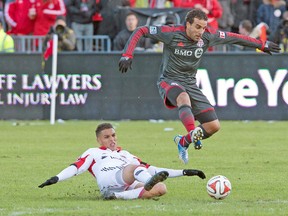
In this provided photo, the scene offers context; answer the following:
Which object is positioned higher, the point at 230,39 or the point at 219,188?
the point at 230,39

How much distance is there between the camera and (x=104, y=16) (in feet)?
79.9

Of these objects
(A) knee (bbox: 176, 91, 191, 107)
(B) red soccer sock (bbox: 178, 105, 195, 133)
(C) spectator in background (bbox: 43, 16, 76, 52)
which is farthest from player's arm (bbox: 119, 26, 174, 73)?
(C) spectator in background (bbox: 43, 16, 76, 52)

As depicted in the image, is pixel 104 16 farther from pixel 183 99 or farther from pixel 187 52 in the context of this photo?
pixel 183 99

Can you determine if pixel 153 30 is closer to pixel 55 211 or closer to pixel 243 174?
pixel 243 174

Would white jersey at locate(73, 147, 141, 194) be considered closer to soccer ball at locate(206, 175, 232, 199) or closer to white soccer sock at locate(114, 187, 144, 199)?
white soccer sock at locate(114, 187, 144, 199)

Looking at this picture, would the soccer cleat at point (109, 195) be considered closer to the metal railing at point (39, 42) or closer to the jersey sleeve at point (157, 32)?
the jersey sleeve at point (157, 32)

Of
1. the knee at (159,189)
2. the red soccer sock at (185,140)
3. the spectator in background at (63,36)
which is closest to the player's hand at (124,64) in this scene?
the red soccer sock at (185,140)

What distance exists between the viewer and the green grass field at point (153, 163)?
→ 10281 millimetres

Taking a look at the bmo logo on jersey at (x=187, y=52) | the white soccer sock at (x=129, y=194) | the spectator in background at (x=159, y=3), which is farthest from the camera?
the spectator in background at (x=159, y=3)

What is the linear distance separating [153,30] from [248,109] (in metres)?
9.12

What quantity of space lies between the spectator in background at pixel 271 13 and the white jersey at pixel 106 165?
44.1ft

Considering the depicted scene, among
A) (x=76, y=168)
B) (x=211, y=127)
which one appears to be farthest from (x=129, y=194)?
(x=211, y=127)

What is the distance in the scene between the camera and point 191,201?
1087 centimetres

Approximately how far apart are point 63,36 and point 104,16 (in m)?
1.82
